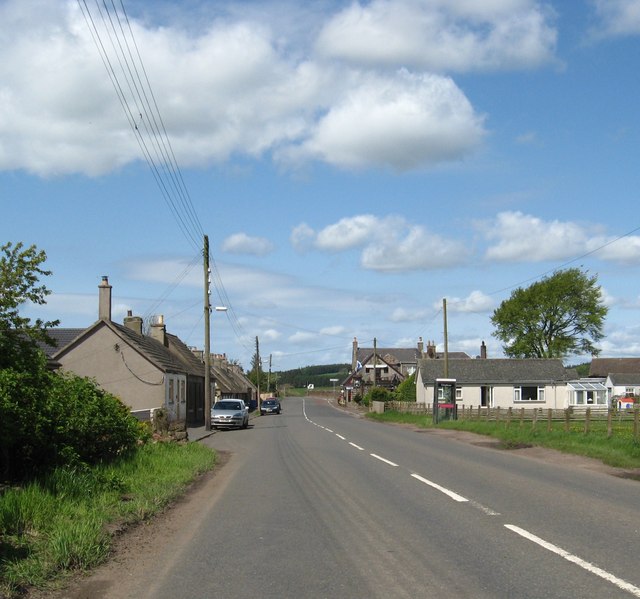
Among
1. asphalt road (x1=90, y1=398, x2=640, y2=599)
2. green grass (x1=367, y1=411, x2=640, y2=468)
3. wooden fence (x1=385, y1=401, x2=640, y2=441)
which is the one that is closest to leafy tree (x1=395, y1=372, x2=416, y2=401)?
wooden fence (x1=385, y1=401, x2=640, y2=441)

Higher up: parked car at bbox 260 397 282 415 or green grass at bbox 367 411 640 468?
green grass at bbox 367 411 640 468

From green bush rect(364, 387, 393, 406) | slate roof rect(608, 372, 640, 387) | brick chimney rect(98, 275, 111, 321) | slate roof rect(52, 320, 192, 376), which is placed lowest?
green bush rect(364, 387, 393, 406)

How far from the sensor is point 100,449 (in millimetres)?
14320

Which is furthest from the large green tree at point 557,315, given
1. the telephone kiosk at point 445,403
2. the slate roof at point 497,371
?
the telephone kiosk at point 445,403

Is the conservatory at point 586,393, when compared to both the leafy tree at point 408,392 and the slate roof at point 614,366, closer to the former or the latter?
the leafy tree at point 408,392

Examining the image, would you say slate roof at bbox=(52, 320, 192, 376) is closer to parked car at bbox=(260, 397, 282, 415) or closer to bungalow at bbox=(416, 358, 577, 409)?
bungalow at bbox=(416, 358, 577, 409)

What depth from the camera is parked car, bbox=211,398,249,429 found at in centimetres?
3875

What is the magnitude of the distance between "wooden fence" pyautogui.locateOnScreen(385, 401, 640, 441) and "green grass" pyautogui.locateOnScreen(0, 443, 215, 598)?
45.8 ft

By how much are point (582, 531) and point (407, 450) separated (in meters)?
13.2

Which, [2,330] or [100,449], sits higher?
[2,330]

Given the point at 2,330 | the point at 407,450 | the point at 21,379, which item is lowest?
the point at 407,450

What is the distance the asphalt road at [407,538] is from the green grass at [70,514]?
2.59 ft

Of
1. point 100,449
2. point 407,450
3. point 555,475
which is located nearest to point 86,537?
point 100,449

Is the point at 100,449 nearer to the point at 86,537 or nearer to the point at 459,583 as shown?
the point at 86,537
